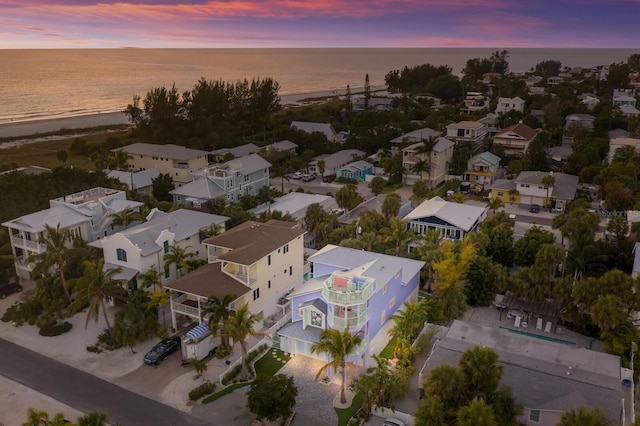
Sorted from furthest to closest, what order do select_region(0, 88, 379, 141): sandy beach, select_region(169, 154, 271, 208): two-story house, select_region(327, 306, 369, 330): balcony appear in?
select_region(0, 88, 379, 141): sandy beach → select_region(169, 154, 271, 208): two-story house → select_region(327, 306, 369, 330): balcony

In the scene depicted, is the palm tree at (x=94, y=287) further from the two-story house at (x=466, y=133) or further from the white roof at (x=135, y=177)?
the two-story house at (x=466, y=133)

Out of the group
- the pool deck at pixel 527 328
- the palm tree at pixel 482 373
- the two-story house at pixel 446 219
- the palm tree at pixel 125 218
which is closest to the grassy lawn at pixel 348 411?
the palm tree at pixel 482 373

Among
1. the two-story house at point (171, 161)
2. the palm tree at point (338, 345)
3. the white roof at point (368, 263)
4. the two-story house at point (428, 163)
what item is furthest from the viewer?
the two-story house at point (171, 161)

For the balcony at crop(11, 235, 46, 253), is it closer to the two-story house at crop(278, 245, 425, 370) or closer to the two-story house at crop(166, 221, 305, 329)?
the two-story house at crop(166, 221, 305, 329)

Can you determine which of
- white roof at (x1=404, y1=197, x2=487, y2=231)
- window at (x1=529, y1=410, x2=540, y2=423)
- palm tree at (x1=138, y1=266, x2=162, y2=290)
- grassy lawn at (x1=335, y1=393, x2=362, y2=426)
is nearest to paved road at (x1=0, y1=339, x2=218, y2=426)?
grassy lawn at (x1=335, y1=393, x2=362, y2=426)

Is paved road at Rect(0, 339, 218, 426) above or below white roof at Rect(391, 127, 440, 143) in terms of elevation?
below

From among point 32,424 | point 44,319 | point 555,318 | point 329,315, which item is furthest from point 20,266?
point 555,318

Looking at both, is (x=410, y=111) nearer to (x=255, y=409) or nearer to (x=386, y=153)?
(x=386, y=153)
